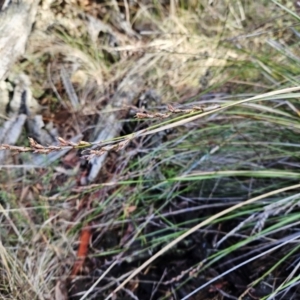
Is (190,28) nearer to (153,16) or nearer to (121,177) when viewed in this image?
(153,16)

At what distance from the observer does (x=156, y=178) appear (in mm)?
1476

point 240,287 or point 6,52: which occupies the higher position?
point 6,52

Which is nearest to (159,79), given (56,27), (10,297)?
(56,27)

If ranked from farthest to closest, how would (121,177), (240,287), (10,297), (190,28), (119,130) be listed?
(190,28), (119,130), (121,177), (240,287), (10,297)

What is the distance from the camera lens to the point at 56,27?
1.67 m

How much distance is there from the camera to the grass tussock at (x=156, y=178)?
128 cm

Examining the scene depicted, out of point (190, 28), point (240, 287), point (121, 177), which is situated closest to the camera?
point (240, 287)

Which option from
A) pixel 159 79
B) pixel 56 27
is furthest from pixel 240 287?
pixel 56 27

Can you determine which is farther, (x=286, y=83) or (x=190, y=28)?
(x=190, y=28)

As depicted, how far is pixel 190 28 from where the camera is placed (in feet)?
6.20

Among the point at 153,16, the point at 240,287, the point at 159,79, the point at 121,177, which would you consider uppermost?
the point at 153,16

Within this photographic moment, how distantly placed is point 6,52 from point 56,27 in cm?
38

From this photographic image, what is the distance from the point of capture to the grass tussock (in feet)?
4.20

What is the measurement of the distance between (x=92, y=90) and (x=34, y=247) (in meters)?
0.58
